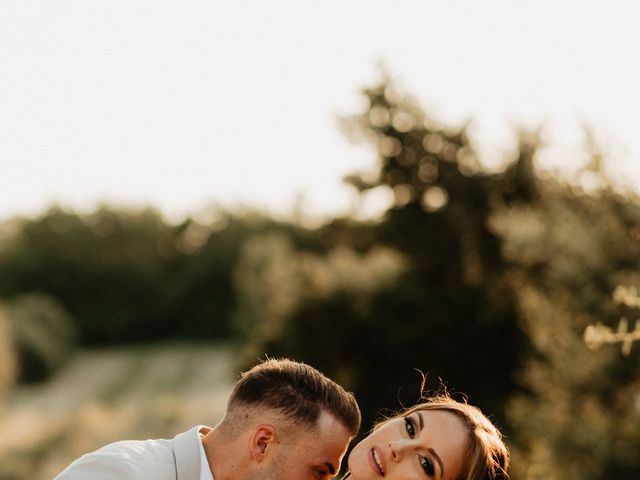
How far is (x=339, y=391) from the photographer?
10.9 feet

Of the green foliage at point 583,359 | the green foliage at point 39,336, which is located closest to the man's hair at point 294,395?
the green foliage at point 583,359

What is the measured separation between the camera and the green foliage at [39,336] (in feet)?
119

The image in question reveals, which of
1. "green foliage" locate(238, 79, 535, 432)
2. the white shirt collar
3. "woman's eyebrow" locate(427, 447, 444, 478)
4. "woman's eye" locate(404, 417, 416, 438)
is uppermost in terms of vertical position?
"woman's eye" locate(404, 417, 416, 438)

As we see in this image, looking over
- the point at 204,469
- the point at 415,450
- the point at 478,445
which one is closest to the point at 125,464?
Answer: the point at 204,469

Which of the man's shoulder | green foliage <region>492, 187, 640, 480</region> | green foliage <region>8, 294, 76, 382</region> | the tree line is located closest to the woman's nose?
the man's shoulder

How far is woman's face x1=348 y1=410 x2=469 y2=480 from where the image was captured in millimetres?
3209

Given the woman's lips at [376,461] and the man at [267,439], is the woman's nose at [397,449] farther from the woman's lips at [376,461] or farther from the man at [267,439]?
the man at [267,439]

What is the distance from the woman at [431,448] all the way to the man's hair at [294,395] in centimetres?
13

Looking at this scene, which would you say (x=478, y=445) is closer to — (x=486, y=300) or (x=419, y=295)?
(x=419, y=295)

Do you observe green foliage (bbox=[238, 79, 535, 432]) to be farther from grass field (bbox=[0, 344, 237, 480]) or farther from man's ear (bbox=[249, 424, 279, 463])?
man's ear (bbox=[249, 424, 279, 463])

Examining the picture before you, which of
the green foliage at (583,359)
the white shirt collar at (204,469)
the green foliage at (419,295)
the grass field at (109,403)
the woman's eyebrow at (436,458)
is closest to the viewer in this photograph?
the white shirt collar at (204,469)

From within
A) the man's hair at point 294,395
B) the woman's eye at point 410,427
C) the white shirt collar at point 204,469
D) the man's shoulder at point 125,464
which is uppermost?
the man's hair at point 294,395

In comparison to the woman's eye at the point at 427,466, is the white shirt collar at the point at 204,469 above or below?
below

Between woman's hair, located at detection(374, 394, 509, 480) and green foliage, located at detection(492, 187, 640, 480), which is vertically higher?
woman's hair, located at detection(374, 394, 509, 480)
